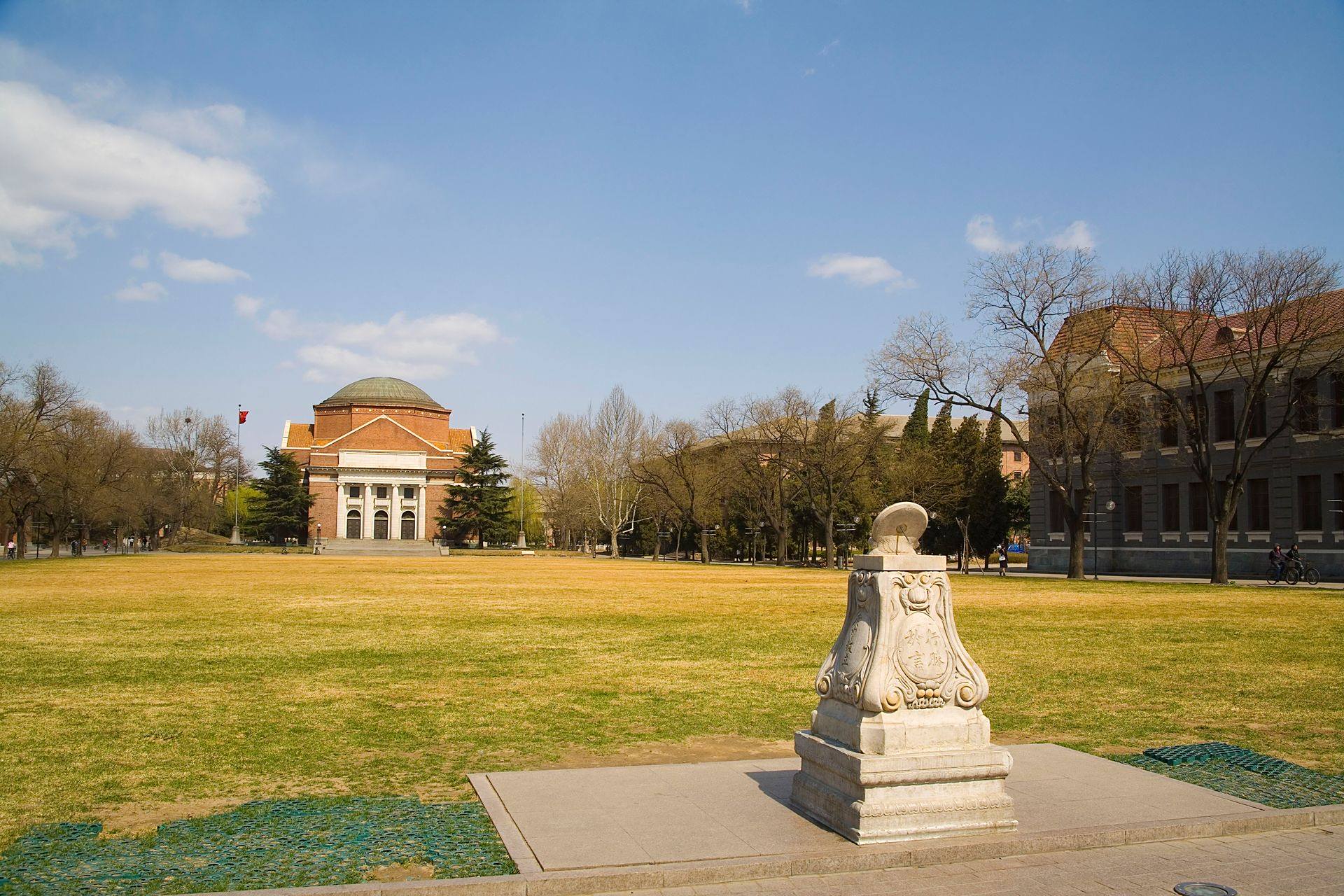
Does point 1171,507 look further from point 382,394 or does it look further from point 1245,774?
point 382,394

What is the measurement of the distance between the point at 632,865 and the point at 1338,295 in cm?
4507

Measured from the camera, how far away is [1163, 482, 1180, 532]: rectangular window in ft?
152

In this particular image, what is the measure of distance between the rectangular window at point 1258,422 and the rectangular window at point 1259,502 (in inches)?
79.8

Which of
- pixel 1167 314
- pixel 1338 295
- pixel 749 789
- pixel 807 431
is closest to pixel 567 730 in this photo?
pixel 749 789

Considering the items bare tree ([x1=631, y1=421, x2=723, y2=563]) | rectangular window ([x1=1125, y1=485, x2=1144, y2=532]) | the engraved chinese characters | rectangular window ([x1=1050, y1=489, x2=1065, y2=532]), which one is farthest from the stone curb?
bare tree ([x1=631, y1=421, x2=723, y2=563])

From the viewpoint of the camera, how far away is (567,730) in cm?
902

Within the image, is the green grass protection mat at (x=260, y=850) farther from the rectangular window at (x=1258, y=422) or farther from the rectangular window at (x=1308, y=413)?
the rectangular window at (x=1258, y=422)

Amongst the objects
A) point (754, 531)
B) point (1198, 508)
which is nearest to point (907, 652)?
point (1198, 508)

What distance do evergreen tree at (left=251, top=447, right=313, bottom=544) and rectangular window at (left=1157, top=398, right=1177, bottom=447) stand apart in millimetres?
76001

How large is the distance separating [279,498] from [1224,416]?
8004 centimetres

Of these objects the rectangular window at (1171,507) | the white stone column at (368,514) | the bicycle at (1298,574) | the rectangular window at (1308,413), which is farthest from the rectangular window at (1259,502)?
the white stone column at (368,514)

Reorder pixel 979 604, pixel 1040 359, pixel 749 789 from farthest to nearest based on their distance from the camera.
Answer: pixel 1040 359 → pixel 979 604 → pixel 749 789

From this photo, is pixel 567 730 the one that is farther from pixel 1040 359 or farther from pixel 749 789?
pixel 1040 359

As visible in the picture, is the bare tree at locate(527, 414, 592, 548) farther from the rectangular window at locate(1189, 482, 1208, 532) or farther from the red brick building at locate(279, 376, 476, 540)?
the rectangular window at locate(1189, 482, 1208, 532)
